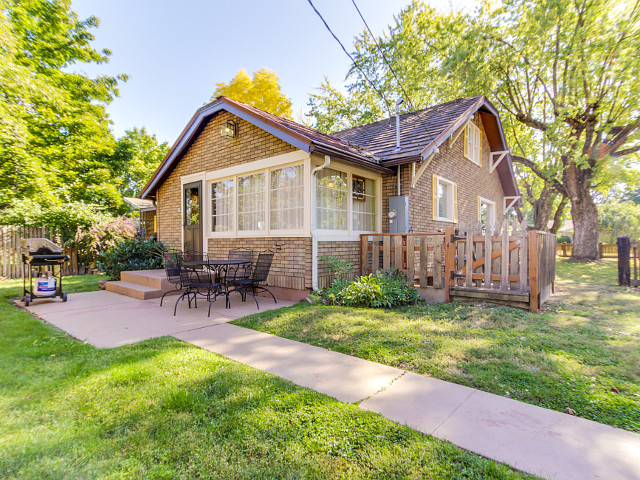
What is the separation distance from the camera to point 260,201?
25.7 ft

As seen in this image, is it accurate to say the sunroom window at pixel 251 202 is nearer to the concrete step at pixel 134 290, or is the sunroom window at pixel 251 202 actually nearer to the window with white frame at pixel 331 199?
the window with white frame at pixel 331 199

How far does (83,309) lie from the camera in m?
6.03

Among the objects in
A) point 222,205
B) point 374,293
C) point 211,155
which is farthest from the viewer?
point 211,155

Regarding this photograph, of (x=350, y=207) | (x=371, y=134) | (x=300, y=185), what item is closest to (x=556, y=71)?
(x=371, y=134)

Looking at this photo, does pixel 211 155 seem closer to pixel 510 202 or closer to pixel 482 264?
pixel 482 264

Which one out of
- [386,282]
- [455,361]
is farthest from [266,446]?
[386,282]

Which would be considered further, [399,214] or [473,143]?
[473,143]

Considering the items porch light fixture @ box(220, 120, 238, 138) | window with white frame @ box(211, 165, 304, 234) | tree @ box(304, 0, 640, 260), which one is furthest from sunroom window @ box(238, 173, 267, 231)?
tree @ box(304, 0, 640, 260)

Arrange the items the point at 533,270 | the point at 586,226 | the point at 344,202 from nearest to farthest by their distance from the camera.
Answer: the point at 533,270 → the point at 344,202 → the point at 586,226

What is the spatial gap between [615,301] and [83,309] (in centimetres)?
1077

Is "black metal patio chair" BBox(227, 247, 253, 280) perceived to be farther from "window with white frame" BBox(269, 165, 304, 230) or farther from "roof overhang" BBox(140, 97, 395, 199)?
"roof overhang" BBox(140, 97, 395, 199)

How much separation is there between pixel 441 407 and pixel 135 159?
26.9m

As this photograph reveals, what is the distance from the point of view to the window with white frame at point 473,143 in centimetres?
1118

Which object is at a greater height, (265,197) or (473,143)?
(473,143)
